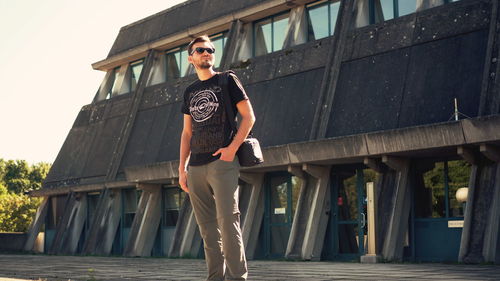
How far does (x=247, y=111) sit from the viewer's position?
582 cm

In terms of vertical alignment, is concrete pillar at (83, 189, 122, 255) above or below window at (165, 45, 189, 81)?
below

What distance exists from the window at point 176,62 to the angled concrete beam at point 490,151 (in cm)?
1534

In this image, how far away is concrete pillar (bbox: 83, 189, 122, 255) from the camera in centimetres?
2628

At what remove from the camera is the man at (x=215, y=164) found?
5715mm

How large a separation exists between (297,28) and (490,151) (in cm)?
1006

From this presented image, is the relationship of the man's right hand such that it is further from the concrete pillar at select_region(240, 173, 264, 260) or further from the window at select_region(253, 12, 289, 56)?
the window at select_region(253, 12, 289, 56)

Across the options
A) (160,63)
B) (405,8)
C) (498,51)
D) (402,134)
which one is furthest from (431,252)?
(160,63)

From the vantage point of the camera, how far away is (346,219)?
18688 mm

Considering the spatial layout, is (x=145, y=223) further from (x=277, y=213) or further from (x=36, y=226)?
(x=36, y=226)

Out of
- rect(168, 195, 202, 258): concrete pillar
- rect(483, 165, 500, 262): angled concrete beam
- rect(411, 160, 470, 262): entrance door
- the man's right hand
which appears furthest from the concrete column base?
the man's right hand

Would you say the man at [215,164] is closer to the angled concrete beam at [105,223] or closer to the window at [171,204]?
the window at [171,204]

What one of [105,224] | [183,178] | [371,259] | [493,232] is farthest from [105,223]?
[183,178]

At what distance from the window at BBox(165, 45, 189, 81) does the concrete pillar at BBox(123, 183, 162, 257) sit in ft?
18.3

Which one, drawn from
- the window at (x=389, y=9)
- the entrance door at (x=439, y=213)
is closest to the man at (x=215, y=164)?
the entrance door at (x=439, y=213)
